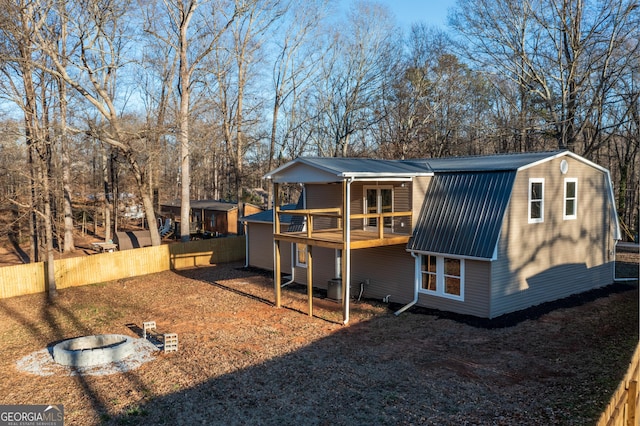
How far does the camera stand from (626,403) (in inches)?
198

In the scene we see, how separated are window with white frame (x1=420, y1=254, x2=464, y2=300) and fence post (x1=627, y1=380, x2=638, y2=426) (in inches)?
297

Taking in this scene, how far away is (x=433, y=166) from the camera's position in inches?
599

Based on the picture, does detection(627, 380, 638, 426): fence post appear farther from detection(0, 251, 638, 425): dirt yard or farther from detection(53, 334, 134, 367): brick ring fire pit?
detection(53, 334, 134, 367): brick ring fire pit

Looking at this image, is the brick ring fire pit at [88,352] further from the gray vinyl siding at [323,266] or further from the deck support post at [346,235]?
the gray vinyl siding at [323,266]

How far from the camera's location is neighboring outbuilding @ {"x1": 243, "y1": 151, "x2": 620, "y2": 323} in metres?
12.6

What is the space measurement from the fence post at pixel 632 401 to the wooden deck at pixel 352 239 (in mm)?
7915

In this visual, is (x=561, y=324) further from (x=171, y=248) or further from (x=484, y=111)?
(x=484, y=111)

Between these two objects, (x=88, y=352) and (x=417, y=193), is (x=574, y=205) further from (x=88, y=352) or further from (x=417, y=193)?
(x=88, y=352)

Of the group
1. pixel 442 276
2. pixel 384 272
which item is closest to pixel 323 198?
pixel 384 272

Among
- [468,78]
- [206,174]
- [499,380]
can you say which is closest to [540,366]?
[499,380]

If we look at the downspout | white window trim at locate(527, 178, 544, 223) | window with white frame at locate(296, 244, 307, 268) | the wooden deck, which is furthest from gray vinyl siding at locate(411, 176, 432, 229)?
window with white frame at locate(296, 244, 307, 268)

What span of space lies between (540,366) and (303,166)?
8421 mm

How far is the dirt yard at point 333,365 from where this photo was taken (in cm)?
745

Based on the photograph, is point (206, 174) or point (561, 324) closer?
point (561, 324)
